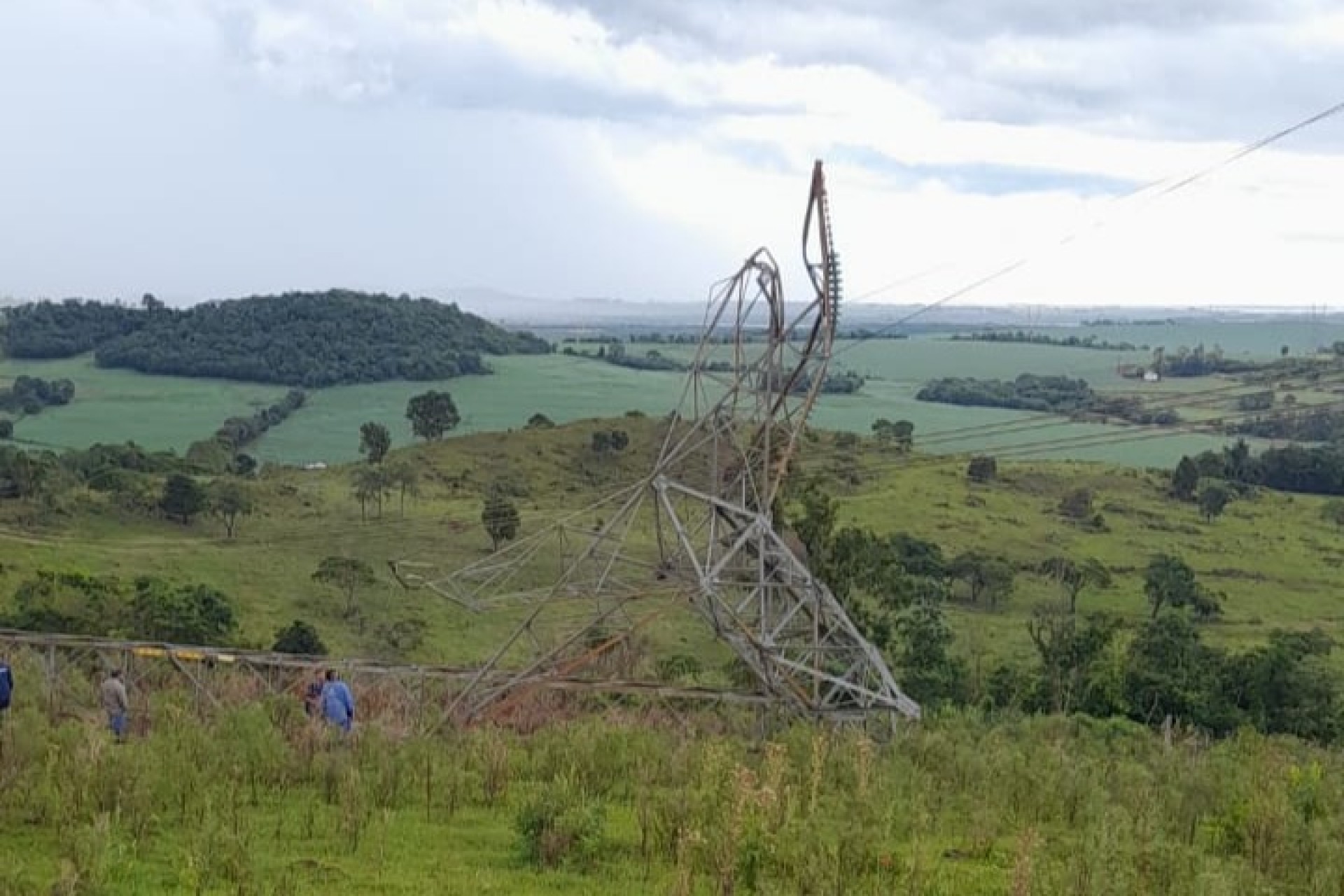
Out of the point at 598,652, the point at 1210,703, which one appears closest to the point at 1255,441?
the point at 1210,703

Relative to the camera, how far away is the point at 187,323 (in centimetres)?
14238

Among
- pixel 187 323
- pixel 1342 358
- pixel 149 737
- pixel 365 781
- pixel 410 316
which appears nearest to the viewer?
pixel 365 781

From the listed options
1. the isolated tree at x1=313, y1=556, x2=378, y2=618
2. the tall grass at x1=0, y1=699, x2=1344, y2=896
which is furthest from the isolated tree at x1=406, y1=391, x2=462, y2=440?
the tall grass at x1=0, y1=699, x2=1344, y2=896

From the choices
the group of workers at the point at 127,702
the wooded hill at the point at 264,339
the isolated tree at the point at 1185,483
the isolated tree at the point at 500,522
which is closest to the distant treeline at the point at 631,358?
the wooded hill at the point at 264,339

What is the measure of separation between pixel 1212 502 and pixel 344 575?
160 ft

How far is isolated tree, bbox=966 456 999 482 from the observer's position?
3140 inches

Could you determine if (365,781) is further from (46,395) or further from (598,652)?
(46,395)

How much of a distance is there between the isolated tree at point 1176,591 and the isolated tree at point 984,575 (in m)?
5.44

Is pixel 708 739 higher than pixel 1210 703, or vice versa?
pixel 708 739

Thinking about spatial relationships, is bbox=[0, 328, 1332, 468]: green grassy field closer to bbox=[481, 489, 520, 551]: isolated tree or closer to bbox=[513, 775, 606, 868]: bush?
bbox=[481, 489, 520, 551]: isolated tree

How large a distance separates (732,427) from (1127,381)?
134 metres

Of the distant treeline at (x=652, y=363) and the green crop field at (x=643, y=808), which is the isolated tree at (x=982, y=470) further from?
the green crop field at (x=643, y=808)

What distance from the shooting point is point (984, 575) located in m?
54.1

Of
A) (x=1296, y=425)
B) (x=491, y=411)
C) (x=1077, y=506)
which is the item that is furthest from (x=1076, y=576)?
(x=1296, y=425)
